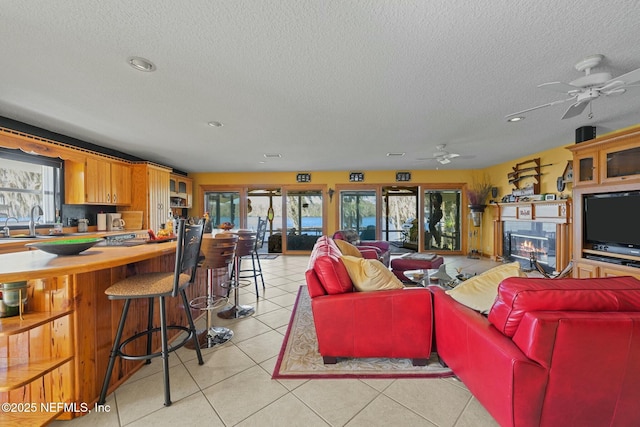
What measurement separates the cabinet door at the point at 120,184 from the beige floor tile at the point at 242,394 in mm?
4536

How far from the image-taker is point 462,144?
445cm

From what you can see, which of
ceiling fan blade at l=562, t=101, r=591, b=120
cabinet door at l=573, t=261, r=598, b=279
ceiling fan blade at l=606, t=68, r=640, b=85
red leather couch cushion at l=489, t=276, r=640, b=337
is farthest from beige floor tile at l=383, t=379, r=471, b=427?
cabinet door at l=573, t=261, r=598, b=279

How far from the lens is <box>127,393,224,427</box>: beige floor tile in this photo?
146 centimetres

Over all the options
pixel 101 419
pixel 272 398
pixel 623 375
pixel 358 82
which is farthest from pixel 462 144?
pixel 101 419

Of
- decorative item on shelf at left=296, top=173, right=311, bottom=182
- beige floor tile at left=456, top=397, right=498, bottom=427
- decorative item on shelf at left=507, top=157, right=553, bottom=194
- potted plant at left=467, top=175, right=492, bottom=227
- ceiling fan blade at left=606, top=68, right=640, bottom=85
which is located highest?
decorative item on shelf at left=296, top=173, right=311, bottom=182

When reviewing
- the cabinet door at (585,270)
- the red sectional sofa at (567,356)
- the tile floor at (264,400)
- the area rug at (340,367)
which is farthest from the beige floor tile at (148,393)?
the cabinet door at (585,270)

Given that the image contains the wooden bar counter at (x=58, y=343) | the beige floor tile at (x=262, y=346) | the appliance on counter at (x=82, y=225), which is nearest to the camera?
the wooden bar counter at (x=58, y=343)

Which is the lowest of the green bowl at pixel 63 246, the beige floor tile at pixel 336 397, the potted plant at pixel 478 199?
the beige floor tile at pixel 336 397

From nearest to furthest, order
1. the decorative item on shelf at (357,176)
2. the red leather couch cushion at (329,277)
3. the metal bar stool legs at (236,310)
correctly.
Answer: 1. the red leather couch cushion at (329,277)
2. the metal bar stool legs at (236,310)
3. the decorative item on shelf at (357,176)

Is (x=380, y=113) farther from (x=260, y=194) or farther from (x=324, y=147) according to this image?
(x=260, y=194)

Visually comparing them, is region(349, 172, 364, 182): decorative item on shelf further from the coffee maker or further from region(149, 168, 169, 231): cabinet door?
the coffee maker

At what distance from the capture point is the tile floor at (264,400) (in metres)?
1.48

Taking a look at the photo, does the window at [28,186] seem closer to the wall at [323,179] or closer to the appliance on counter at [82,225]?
the appliance on counter at [82,225]

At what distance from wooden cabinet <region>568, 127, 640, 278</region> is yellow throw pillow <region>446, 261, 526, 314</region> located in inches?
108
